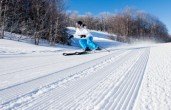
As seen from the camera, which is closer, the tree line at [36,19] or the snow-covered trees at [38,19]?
the tree line at [36,19]

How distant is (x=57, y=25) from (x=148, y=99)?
1153 inches

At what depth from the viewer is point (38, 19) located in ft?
114

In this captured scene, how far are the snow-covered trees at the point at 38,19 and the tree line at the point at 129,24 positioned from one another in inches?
1651

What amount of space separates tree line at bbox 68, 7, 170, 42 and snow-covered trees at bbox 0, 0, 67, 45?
138 feet

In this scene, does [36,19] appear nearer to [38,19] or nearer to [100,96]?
[38,19]

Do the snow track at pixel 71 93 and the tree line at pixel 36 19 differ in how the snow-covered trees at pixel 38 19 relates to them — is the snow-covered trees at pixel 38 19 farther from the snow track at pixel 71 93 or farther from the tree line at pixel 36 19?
the snow track at pixel 71 93

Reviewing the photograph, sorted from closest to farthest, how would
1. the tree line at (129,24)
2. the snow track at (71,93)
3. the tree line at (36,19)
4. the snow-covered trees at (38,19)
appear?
the snow track at (71,93) < the tree line at (36,19) < the snow-covered trees at (38,19) < the tree line at (129,24)

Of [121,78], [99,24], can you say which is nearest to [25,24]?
[121,78]

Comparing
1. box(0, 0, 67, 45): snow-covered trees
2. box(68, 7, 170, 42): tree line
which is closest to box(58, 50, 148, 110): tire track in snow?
box(0, 0, 67, 45): snow-covered trees

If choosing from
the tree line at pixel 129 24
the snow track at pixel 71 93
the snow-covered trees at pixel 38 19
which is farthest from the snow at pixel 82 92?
the tree line at pixel 129 24

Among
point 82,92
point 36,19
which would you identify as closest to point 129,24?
point 36,19

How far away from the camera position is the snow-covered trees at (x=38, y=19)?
111 ft

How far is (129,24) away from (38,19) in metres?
64.2

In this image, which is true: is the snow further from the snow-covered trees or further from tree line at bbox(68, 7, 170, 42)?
tree line at bbox(68, 7, 170, 42)
